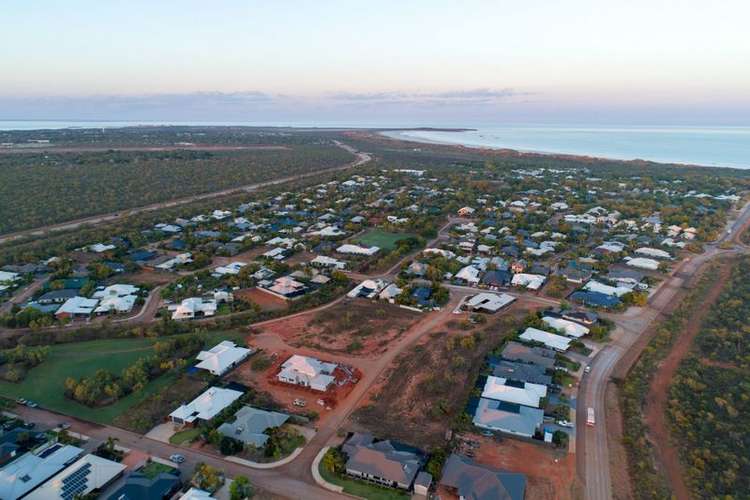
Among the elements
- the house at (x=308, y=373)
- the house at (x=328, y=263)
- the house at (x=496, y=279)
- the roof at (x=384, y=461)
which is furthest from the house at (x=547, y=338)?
the house at (x=328, y=263)

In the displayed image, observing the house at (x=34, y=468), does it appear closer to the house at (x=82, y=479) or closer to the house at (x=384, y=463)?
the house at (x=82, y=479)

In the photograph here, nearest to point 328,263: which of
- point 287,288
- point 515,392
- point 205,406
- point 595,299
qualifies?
point 287,288

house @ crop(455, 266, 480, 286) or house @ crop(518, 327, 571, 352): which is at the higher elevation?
house @ crop(455, 266, 480, 286)

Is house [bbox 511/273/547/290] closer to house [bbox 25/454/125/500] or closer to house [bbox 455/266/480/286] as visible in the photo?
house [bbox 455/266/480/286]

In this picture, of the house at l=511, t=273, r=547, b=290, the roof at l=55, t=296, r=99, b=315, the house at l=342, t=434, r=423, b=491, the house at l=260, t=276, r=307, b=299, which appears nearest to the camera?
the house at l=342, t=434, r=423, b=491

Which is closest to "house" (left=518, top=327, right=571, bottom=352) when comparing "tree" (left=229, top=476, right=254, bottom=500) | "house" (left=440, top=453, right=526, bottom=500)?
"house" (left=440, top=453, right=526, bottom=500)

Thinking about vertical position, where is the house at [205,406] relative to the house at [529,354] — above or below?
above

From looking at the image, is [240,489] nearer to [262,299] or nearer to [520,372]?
[520,372]
